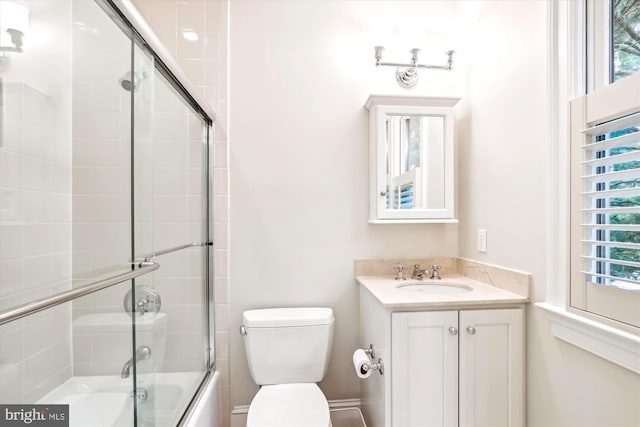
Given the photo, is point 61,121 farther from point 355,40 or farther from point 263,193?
point 355,40

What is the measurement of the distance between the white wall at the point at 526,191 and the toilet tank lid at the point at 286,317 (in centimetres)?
86

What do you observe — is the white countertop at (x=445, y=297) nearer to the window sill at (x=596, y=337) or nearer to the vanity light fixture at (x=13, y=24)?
the window sill at (x=596, y=337)

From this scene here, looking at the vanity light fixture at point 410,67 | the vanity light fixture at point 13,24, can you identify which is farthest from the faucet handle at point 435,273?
the vanity light fixture at point 13,24

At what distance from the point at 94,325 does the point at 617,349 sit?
162 centimetres

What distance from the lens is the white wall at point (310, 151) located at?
5.71 feet

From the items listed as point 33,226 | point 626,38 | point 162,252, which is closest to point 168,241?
point 162,252

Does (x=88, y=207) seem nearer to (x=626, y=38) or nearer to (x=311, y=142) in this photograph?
(x=311, y=142)

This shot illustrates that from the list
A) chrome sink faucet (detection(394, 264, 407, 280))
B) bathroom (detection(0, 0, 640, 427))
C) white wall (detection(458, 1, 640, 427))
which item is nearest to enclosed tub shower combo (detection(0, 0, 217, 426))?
bathroom (detection(0, 0, 640, 427))

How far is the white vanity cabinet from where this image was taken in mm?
1256

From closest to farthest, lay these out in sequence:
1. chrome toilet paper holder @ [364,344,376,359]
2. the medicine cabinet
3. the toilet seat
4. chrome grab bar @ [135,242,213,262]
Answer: chrome grab bar @ [135,242,213,262], the toilet seat, chrome toilet paper holder @ [364,344,376,359], the medicine cabinet

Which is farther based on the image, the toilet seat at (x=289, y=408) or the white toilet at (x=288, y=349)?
the white toilet at (x=288, y=349)

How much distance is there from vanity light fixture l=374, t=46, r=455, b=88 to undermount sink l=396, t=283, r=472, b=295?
110 centimetres

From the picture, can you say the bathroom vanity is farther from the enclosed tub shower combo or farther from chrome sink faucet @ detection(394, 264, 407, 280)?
the enclosed tub shower combo

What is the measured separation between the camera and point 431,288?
5.44 ft
